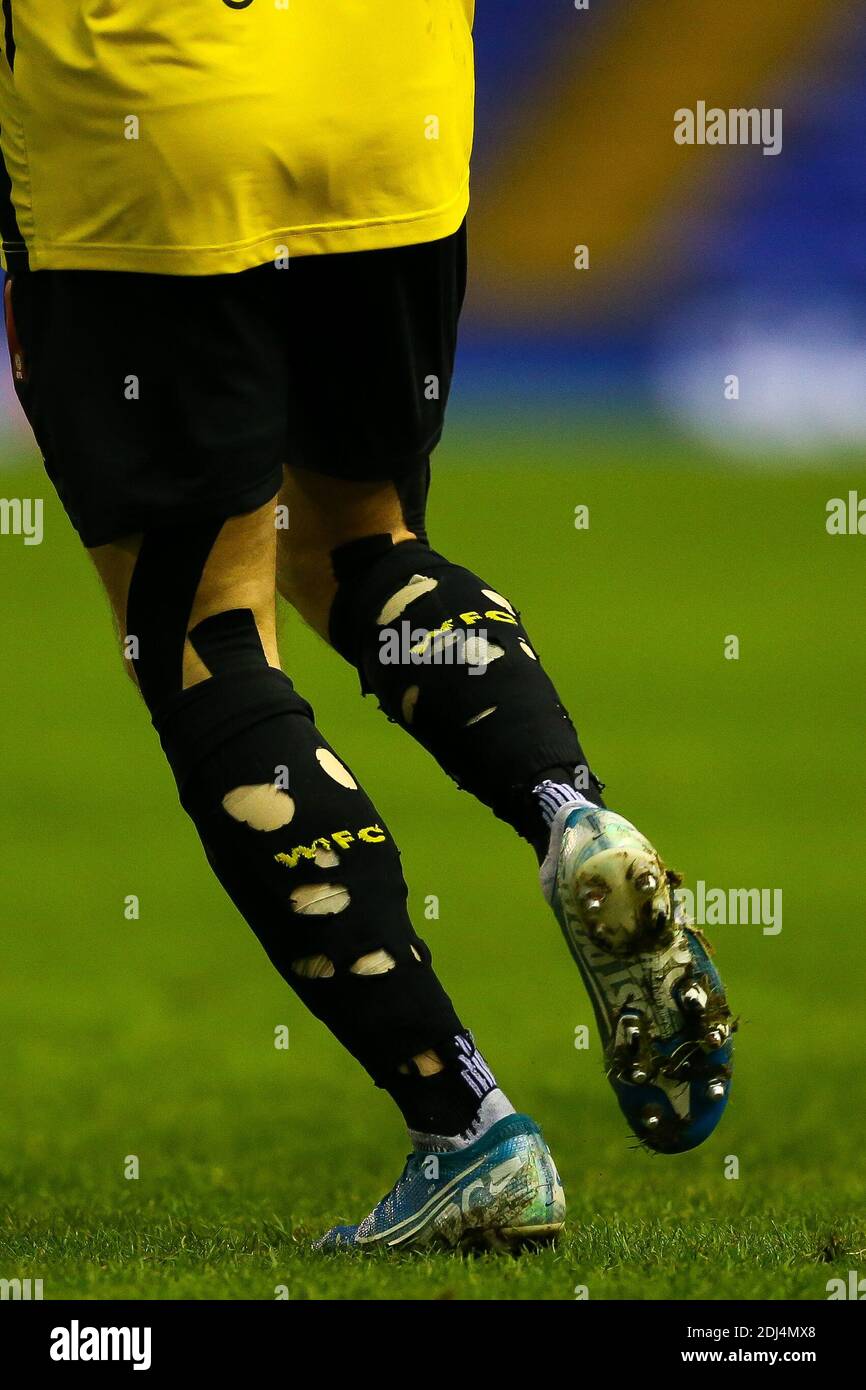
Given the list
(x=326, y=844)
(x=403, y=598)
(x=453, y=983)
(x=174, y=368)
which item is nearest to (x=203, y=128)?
(x=174, y=368)

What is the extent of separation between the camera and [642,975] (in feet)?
6.16

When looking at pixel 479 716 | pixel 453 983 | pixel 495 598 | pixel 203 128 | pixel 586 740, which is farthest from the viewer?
pixel 586 740

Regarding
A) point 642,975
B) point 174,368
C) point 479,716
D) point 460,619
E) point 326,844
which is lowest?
point 642,975

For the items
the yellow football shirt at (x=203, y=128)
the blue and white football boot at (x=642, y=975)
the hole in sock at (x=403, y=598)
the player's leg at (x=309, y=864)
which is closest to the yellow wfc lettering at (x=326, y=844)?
the player's leg at (x=309, y=864)

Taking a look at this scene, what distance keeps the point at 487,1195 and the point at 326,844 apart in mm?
350

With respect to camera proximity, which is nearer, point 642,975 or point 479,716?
point 642,975

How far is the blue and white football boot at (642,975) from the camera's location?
184 cm

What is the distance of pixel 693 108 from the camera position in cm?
1628

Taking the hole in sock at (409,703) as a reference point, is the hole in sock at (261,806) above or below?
below

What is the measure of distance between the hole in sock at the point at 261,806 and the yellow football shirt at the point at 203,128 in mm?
464

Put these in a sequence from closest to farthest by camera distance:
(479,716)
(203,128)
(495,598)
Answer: (203,128) < (479,716) < (495,598)

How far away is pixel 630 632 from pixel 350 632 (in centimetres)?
628

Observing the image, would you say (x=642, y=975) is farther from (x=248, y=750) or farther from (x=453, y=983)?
(x=453, y=983)

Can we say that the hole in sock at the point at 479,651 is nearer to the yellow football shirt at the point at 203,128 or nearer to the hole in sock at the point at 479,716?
the hole in sock at the point at 479,716
